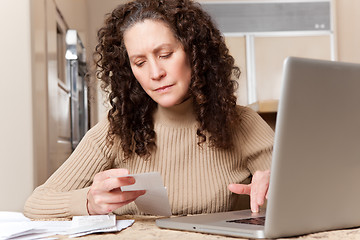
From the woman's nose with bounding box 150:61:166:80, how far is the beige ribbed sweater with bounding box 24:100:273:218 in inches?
6.4

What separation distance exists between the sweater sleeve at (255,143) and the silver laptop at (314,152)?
0.58 m

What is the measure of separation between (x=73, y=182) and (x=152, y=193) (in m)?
0.37

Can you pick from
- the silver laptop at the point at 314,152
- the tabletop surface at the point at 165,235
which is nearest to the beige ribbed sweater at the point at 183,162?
the tabletop surface at the point at 165,235

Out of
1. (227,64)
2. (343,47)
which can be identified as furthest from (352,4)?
(227,64)

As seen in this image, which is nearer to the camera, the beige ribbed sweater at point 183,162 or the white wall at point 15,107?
the beige ribbed sweater at point 183,162

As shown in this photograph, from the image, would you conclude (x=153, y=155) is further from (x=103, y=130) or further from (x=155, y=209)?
(x=155, y=209)

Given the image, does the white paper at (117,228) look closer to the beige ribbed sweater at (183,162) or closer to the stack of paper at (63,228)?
the stack of paper at (63,228)

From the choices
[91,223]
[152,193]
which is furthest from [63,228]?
[152,193]

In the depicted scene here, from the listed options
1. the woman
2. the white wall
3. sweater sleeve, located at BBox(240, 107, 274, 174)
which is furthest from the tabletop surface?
the white wall

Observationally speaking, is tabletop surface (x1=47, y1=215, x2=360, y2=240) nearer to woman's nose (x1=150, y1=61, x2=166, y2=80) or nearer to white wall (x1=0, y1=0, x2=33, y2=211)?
woman's nose (x1=150, y1=61, x2=166, y2=80)

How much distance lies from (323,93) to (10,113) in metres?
1.18

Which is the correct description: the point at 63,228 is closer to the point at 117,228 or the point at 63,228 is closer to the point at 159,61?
the point at 117,228

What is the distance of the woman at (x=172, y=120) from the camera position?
1.27 metres

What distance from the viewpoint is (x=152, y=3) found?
134 cm
